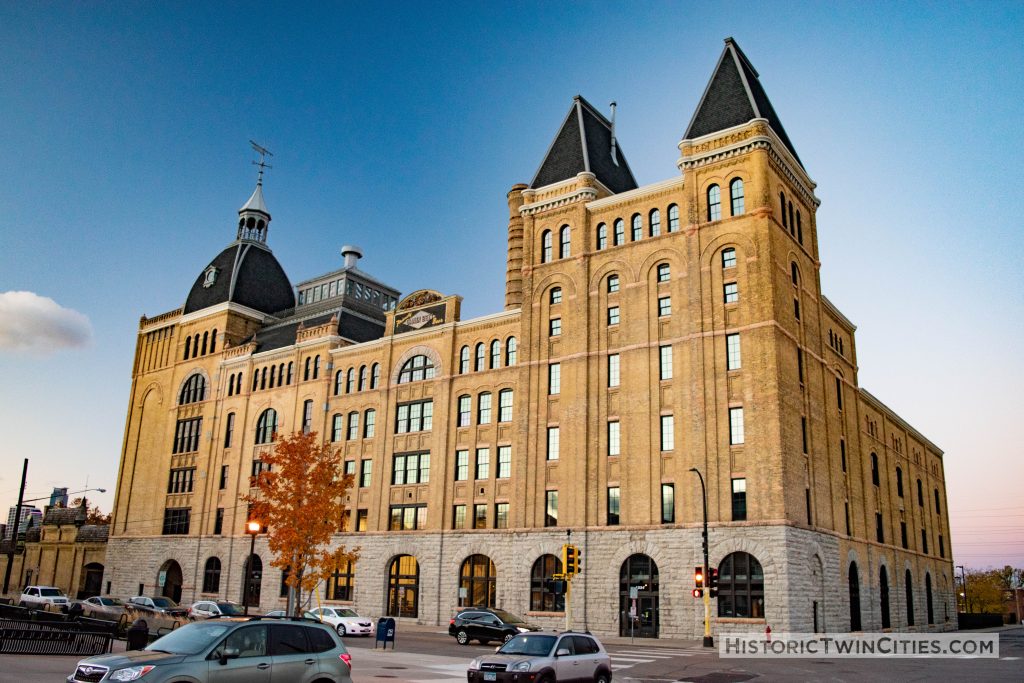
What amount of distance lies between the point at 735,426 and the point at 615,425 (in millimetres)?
7304

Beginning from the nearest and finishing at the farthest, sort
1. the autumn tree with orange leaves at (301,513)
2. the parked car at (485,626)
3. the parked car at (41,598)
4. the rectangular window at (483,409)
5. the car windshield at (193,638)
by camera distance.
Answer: the car windshield at (193,638), the parked car at (485,626), the autumn tree with orange leaves at (301,513), the parked car at (41,598), the rectangular window at (483,409)

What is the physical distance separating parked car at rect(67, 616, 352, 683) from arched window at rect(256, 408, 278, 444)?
5303 cm

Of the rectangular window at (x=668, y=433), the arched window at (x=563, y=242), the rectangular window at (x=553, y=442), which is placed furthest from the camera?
the arched window at (x=563, y=242)

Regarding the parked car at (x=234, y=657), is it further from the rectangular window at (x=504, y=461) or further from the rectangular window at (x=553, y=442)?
the rectangular window at (x=504, y=461)

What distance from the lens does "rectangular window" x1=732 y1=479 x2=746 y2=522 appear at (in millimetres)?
41000

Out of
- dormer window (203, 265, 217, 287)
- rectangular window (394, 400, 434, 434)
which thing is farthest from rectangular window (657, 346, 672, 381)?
dormer window (203, 265, 217, 287)

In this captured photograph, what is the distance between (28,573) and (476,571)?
5837 centimetres

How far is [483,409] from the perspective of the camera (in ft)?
177

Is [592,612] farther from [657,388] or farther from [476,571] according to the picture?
[657,388]

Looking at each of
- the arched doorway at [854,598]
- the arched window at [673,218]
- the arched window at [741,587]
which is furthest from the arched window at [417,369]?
the arched doorway at [854,598]

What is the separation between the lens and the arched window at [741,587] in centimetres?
3928

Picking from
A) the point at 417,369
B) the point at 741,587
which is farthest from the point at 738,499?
the point at 417,369

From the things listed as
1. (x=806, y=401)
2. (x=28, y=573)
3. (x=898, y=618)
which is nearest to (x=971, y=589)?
(x=898, y=618)

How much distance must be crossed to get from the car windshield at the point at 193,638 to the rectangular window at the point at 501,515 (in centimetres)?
3777
